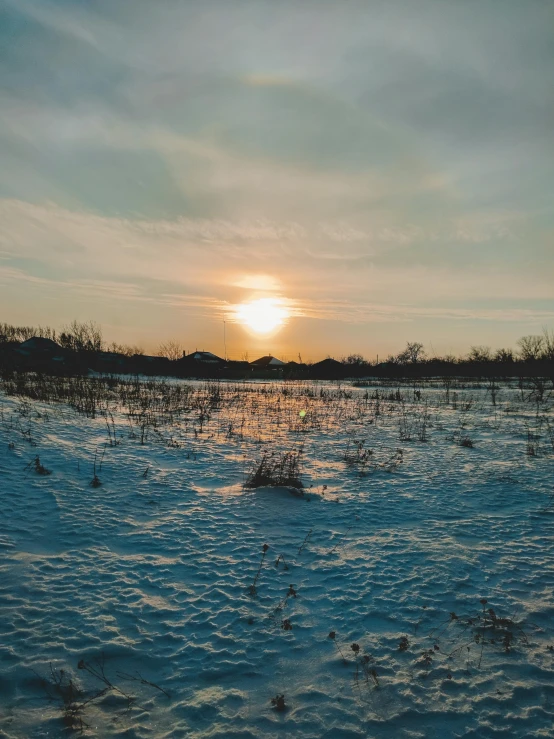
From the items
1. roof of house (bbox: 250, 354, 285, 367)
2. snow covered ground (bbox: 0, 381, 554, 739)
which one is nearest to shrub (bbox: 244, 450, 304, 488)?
snow covered ground (bbox: 0, 381, 554, 739)

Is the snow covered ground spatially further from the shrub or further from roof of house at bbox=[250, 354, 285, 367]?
roof of house at bbox=[250, 354, 285, 367]

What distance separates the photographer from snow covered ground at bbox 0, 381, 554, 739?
2508 millimetres

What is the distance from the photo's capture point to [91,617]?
3227mm

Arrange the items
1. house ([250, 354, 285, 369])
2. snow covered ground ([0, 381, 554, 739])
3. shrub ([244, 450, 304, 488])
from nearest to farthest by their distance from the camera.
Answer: snow covered ground ([0, 381, 554, 739]) < shrub ([244, 450, 304, 488]) < house ([250, 354, 285, 369])

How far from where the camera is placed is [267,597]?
11.9ft

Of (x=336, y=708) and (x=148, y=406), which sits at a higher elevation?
(x=148, y=406)

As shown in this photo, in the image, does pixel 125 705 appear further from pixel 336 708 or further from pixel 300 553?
pixel 300 553

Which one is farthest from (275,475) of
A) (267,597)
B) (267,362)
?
(267,362)

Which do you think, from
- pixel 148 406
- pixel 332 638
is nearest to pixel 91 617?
pixel 332 638

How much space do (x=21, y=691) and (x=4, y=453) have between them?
4694 mm

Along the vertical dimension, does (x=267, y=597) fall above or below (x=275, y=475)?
below

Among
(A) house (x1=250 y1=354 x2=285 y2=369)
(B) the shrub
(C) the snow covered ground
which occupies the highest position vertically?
(A) house (x1=250 y1=354 x2=285 y2=369)

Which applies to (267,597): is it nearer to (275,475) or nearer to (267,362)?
(275,475)

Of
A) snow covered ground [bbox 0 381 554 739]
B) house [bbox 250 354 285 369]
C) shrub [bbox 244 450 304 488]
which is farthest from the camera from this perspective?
house [bbox 250 354 285 369]
